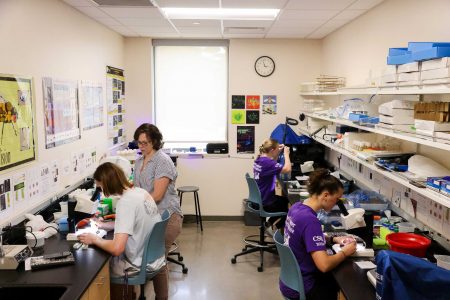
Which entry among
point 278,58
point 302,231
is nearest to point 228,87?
point 278,58

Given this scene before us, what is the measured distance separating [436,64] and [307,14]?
2.18m

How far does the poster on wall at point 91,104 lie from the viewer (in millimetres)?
4215

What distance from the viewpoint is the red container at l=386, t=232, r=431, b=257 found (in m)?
2.46

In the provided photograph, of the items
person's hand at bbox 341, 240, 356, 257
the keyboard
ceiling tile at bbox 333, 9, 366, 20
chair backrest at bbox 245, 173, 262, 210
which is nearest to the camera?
the keyboard

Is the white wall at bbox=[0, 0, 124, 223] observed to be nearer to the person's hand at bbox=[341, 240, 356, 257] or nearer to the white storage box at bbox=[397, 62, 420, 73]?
the person's hand at bbox=[341, 240, 356, 257]

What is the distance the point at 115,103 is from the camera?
539 cm

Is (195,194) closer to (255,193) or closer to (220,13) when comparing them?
(255,193)

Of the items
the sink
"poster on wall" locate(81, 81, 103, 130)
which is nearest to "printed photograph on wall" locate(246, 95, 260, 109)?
"poster on wall" locate(81, 81, 103, 130)

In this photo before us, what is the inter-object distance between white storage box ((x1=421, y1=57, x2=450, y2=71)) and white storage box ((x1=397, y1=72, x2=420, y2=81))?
0.20ft

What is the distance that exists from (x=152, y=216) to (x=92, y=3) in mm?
2075

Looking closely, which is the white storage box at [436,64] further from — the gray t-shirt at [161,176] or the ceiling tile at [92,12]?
the ceiling tile at [92,12]

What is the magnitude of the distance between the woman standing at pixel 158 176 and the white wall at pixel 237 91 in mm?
2510

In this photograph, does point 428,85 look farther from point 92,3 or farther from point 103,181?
point 92,3

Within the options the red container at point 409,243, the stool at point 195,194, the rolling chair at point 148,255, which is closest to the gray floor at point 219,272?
the stool at point 195,194
